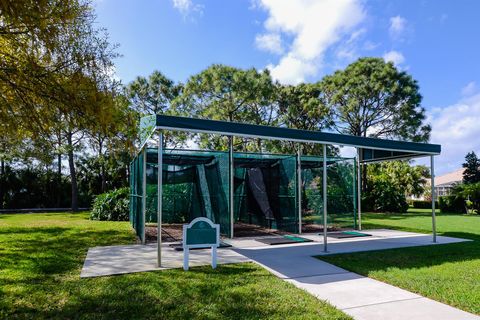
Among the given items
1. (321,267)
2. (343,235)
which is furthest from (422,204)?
(321,267)

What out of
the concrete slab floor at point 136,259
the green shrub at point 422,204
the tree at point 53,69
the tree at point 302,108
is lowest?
the green shrub at point 422,204

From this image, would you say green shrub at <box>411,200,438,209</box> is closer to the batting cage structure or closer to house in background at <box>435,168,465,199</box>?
house in background at <box>435,168,465,199</box>

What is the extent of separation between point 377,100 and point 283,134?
665 inches

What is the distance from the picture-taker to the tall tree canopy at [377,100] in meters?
21.4

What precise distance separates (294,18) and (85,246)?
873 cm

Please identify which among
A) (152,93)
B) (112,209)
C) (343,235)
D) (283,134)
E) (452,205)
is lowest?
(343,235)

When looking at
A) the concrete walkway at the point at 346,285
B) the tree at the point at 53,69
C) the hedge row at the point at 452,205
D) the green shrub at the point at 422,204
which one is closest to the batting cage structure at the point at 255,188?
the concrete walkway at the point at 346,285

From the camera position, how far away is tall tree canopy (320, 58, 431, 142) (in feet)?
70.1

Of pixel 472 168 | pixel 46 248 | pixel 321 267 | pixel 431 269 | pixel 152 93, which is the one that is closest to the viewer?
pixel 431 269

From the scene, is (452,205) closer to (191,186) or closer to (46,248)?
(191,186)

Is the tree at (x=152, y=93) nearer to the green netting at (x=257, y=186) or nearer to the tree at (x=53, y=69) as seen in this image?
the green netting at (x=257, y=186)

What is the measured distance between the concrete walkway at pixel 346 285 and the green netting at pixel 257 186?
2.71 m

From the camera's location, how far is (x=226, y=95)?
18656mm

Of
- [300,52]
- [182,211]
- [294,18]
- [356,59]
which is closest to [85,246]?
[182,211]
